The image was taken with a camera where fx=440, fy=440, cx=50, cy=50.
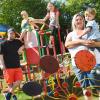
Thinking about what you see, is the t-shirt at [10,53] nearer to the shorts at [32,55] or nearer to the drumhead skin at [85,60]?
the shorts at [32,55]

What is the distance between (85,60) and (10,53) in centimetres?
346

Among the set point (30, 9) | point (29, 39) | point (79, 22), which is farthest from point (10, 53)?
A: point (30, 9)

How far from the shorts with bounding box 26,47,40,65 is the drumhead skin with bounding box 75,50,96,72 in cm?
476

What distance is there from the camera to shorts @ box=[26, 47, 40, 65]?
37.7 feet

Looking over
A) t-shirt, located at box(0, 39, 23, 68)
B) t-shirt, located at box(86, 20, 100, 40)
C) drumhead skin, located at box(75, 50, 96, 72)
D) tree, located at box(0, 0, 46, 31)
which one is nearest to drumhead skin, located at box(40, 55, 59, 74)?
drumhead skin, located at box(75, 50, 96, 72)

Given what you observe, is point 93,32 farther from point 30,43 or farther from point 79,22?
point 30,43

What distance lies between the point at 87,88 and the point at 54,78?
5.40m

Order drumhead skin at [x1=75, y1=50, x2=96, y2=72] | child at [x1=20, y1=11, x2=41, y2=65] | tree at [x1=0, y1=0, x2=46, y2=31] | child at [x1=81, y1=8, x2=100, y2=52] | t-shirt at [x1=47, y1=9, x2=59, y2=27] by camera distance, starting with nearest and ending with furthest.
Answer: drumhead skin at [x1=75, y1=50, x2=96, y2=72] < child at [x1=81, y1=8, x2=100, y2=52] < child at [x1=20, y1=11, x2=41, y2=65] < t-shirt at [x1=47, y1=9, x2=59, y2=27] < tree at [x1=0, y1=0, x2=46, y2=31]

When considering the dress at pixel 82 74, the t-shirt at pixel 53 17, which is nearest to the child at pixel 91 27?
the dress at pixel 82 74

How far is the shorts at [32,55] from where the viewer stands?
1148 cm

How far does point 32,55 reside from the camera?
37.9 ft

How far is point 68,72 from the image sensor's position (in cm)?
1269

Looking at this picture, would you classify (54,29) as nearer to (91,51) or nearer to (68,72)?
(68,72)

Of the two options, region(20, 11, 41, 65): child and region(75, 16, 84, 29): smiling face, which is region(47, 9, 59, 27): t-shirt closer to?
region(20, 11, 41, 65): child
